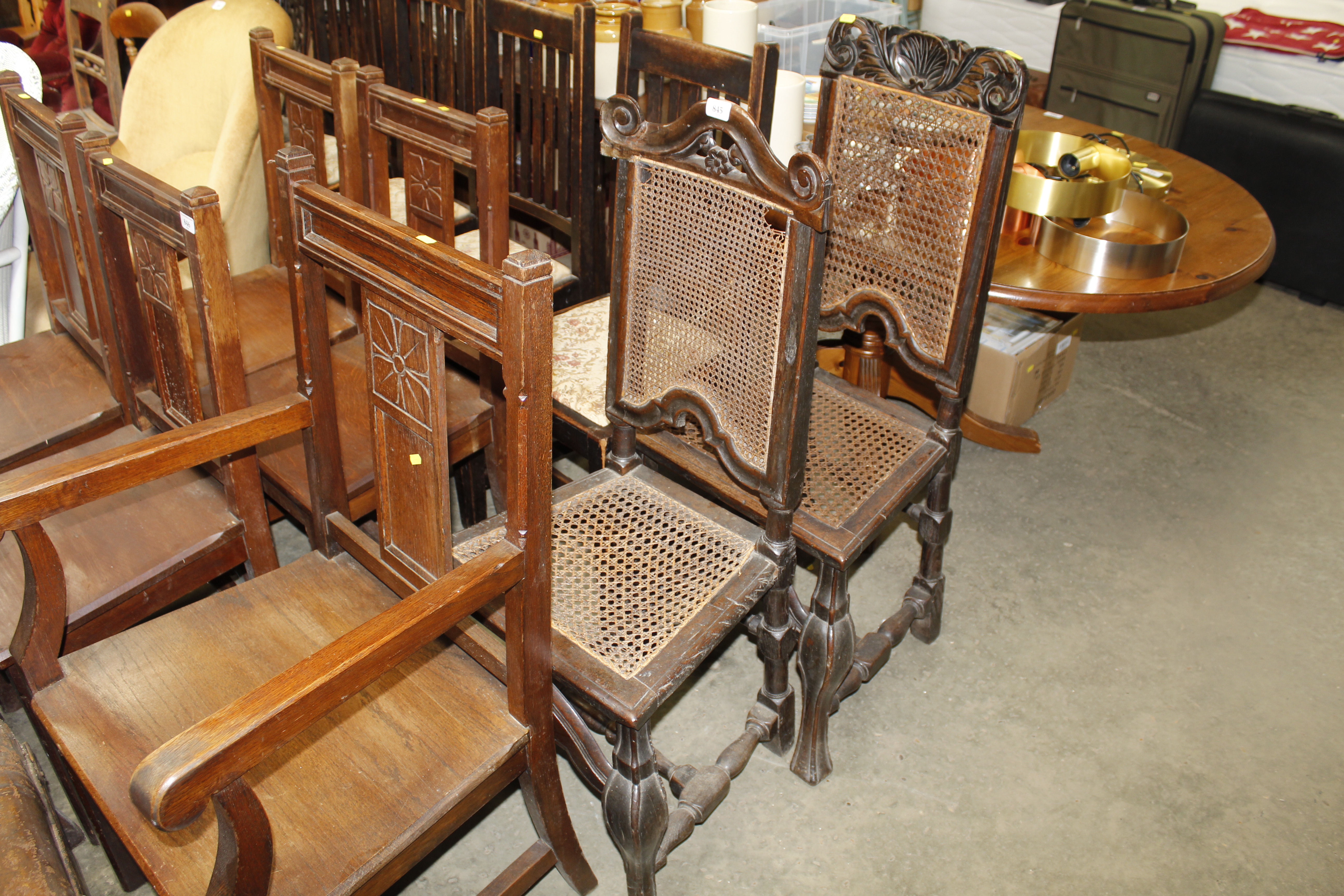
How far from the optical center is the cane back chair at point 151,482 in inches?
51.8

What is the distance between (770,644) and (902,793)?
0.41 m

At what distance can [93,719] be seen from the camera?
121cm

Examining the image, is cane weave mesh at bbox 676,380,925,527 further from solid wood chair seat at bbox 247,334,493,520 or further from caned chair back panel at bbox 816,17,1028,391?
solid wood chair seat at bbox 247,334,493,520

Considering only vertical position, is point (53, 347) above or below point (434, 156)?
below

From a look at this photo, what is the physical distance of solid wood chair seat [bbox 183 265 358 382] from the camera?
1926 millimetres

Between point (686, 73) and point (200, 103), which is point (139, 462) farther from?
point (200, 103)

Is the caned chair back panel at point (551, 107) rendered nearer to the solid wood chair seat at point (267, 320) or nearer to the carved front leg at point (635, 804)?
the solid wood chair seat at point (267, 320)

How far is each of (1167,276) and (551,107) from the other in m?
1.36

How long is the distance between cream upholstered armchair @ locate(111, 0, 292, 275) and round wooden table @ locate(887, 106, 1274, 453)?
166cm

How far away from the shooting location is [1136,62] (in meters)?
3.66

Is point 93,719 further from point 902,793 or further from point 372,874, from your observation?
point 902,793

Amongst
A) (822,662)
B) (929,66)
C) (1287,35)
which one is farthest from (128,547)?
(1287,35)

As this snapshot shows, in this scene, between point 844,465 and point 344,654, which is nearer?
point 344,654

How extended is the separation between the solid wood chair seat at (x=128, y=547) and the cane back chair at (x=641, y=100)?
610mm
